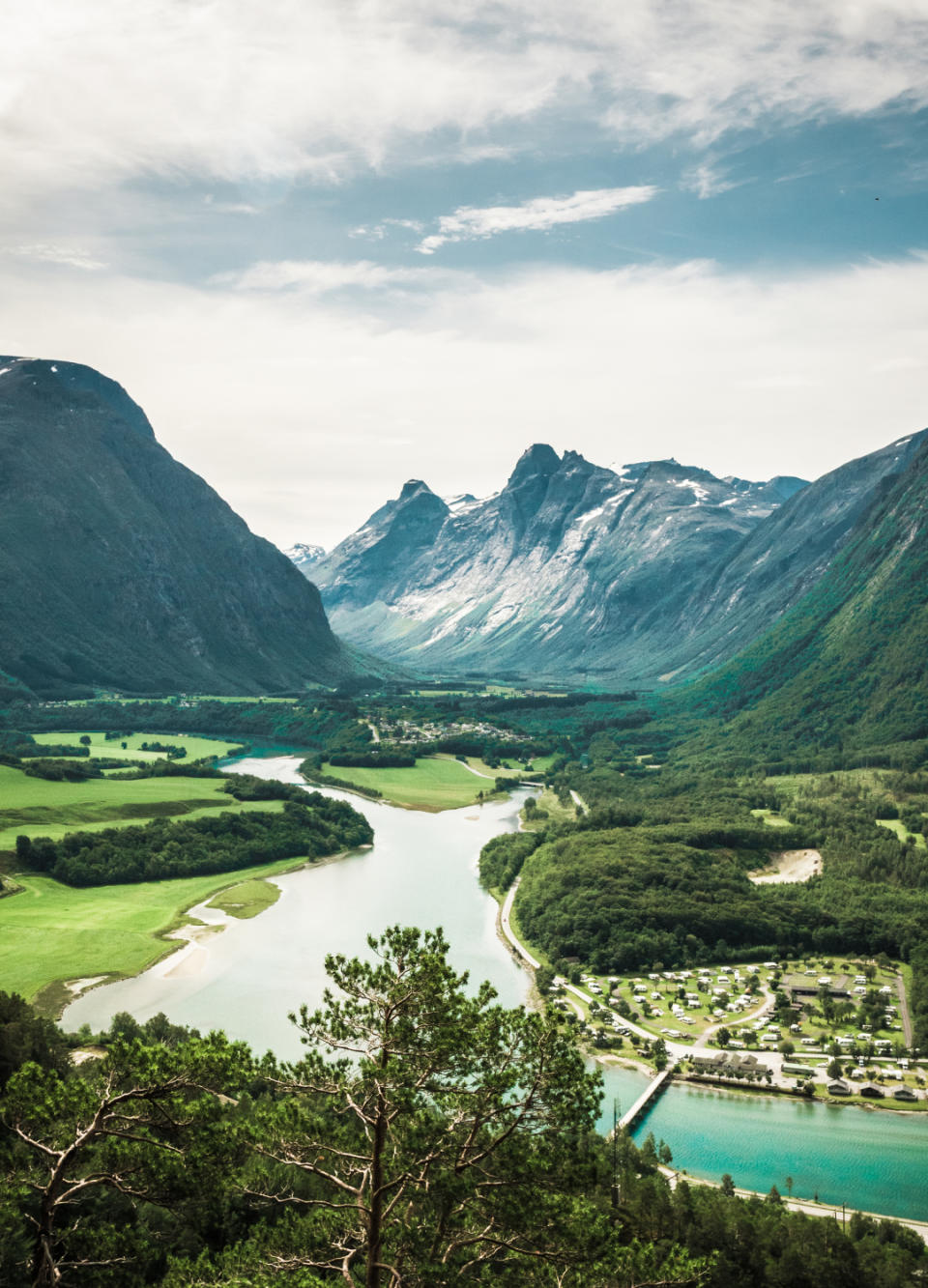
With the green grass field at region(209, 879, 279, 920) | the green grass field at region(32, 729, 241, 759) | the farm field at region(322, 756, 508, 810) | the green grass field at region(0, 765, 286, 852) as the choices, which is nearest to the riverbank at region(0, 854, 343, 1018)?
the green grass field at region(209, 879, 279, 920)

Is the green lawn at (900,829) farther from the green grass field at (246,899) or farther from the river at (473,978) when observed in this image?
the green grass field at (246,899)

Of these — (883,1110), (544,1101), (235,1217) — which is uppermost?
(544,1101)

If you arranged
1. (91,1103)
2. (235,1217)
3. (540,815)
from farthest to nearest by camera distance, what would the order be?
1. (540,815)
2. (235,1217)
3. (91,1103)

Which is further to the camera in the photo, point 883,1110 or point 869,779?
point 869,779

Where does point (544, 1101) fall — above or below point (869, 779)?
above

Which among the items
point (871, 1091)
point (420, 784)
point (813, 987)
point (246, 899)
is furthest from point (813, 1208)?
point (420, 784)

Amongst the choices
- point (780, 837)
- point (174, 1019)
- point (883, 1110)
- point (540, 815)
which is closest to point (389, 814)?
point (540, 815)

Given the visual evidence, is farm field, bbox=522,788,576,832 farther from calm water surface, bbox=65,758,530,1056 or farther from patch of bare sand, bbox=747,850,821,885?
patch of bare sand, bbox=747,850,821,885

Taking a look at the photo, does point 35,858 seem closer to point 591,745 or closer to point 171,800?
point 171,800
